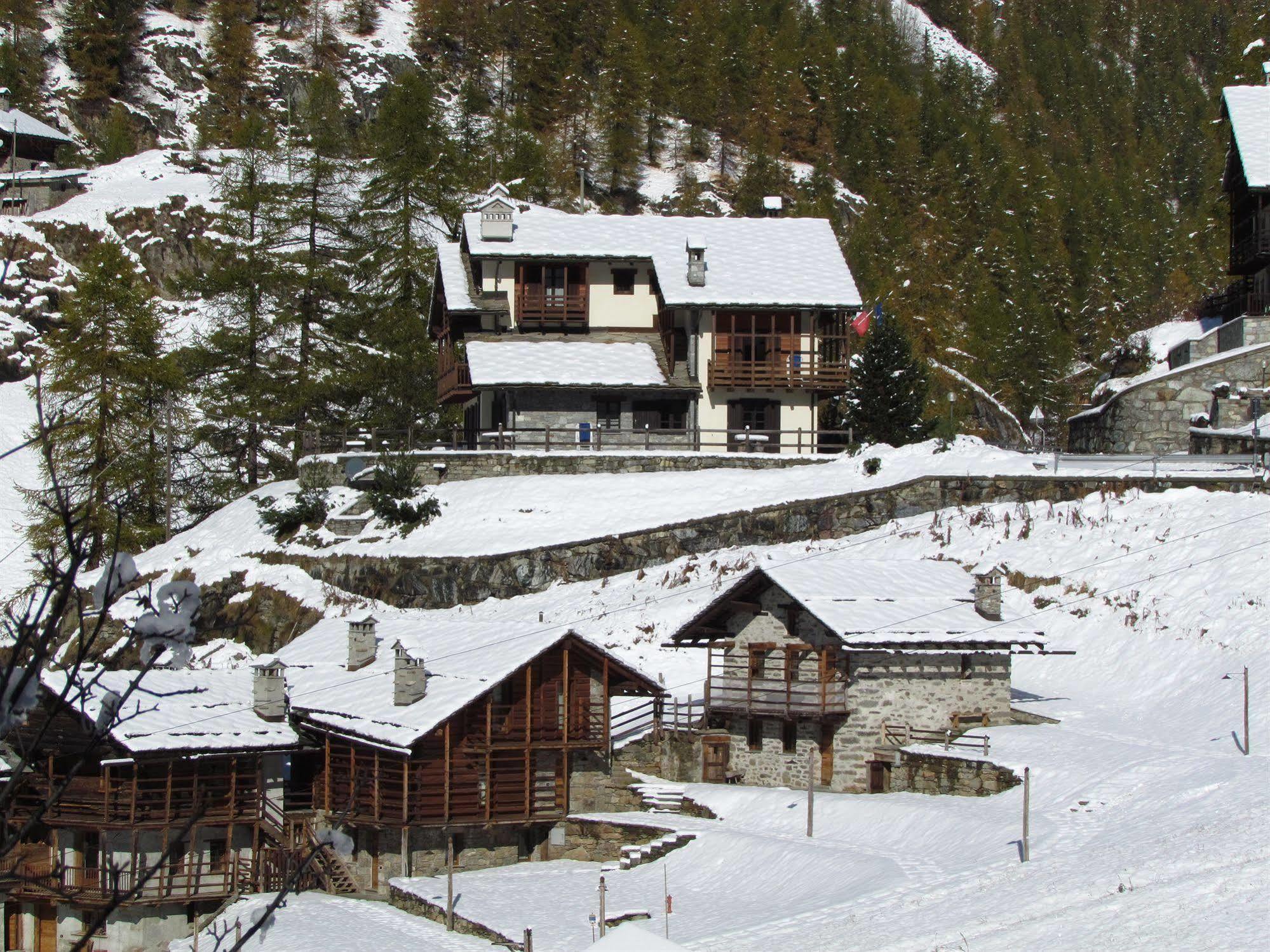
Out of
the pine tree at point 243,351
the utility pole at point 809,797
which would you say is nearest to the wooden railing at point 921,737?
the utility pole at point 809,797

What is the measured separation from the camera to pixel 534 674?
3309 centimetres

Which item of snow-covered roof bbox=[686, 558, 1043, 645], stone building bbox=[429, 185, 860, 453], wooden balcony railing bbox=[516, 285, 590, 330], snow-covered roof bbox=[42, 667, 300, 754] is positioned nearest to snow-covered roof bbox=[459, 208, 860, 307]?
stone building bbox=[429, 185, 860, 453]

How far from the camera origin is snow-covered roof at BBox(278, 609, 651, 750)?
103 feet

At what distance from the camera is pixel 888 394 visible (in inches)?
2034

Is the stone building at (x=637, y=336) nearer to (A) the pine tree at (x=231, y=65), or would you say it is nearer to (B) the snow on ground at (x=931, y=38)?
(A) the pine tree at (x=231, y=65)

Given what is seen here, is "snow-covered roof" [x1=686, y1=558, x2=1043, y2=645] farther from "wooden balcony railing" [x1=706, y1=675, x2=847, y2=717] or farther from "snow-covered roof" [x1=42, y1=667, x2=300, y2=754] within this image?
"snow-covered roof" [x1=42, y1=667, x2=300, y2=754]

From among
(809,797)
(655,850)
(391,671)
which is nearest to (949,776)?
(809,797)

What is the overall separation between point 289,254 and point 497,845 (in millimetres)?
31131

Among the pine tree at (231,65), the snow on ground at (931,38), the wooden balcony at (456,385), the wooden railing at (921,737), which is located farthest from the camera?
the snow on ground at (931,38)

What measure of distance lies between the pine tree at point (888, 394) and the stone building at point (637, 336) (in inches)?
37.3

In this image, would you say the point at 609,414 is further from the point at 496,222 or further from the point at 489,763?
the point at 489,763

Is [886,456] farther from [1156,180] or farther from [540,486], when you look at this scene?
[1156,180]

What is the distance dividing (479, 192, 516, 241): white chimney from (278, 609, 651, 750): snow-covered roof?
20.0 metres

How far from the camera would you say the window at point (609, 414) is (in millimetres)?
51062
